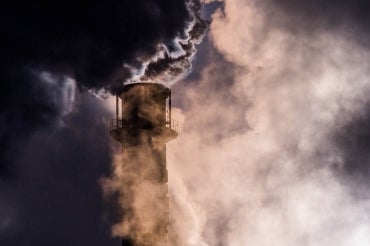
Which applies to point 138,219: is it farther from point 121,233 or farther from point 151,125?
point 151,125

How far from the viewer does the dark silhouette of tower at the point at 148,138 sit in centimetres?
2277

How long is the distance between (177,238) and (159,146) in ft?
17.7

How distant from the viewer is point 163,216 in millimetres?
23062

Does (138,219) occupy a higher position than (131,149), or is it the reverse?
(131,149)

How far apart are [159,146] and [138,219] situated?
2.97 m

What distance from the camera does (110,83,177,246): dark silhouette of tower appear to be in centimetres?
2277

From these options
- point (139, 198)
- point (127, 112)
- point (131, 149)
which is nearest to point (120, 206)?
point (139, 198)

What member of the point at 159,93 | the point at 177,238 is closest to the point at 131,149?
the point at 159,93

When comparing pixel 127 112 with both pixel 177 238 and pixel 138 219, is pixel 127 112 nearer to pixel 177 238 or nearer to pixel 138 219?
pixel 138 219

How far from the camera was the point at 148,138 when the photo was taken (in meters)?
22.9

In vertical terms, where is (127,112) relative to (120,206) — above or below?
above

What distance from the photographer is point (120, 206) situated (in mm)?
23094

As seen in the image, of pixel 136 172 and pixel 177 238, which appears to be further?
pixel 177 238

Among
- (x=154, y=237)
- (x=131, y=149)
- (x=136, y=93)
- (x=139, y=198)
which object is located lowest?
(x=154, y=237)
